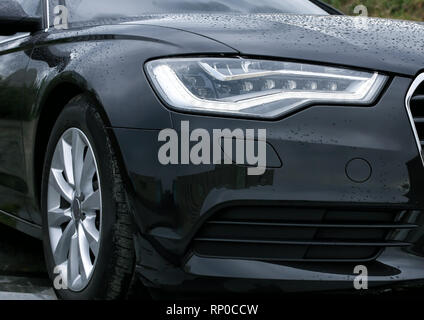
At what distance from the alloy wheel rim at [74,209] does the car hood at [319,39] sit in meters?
0.51

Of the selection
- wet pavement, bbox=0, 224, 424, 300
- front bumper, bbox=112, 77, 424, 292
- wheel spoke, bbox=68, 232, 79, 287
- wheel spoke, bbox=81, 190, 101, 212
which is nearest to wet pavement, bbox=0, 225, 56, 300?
wet pavement, bbox=0, 224, 424, 300

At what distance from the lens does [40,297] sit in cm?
311

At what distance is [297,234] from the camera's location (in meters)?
2.29

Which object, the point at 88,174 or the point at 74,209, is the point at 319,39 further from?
the point at 74,209

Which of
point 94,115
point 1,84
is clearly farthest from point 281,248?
point 1,84

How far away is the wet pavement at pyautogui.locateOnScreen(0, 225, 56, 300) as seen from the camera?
319 centimetres

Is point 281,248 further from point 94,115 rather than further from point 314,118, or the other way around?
point 94,115

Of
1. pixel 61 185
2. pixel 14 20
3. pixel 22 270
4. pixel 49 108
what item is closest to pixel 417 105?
pixel 61 185

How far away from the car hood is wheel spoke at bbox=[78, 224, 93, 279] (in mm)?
750

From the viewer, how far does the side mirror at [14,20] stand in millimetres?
3451

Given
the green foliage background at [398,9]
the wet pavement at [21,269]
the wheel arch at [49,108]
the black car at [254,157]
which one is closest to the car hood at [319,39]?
the black car at [254,157]

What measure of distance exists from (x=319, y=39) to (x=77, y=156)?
2.99 ft

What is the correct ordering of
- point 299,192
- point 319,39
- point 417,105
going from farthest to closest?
point 319,39, point 417,105, point 299,192

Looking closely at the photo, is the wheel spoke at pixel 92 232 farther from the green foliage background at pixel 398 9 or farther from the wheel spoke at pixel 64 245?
the green foliage background at pixel 398 9
